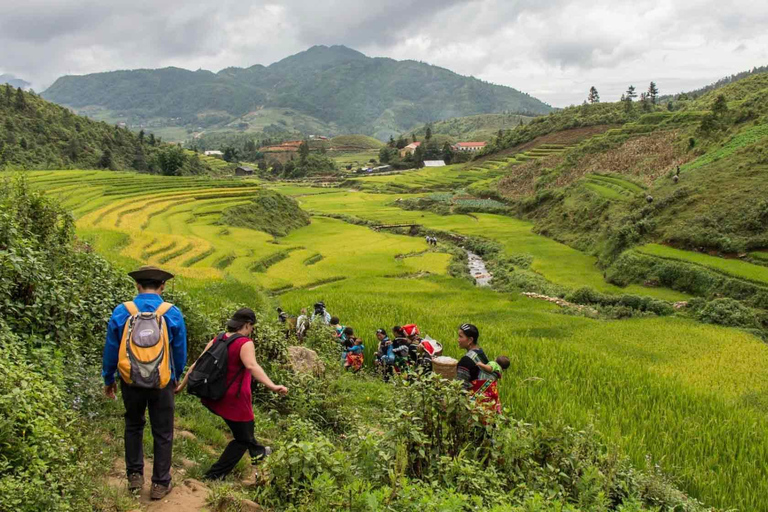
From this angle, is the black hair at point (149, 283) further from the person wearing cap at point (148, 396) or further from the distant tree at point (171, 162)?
the distant tree at point (171, 162)

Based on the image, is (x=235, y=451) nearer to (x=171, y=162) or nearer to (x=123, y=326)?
(x=123, y=326)

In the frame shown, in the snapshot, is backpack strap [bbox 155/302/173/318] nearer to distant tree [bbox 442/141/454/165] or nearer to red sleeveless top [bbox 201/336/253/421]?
red sleeveless top [bbox 201/336/253/421]

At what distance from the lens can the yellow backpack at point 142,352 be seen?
396 cm

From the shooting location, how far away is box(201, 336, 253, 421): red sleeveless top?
446 cm

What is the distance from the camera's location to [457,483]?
4133 mm

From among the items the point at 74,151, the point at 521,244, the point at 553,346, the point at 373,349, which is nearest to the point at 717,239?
the point at 521,244

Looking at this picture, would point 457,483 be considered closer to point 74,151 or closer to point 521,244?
point 521,244

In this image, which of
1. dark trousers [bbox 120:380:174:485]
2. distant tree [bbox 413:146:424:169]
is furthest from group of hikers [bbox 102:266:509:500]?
distant tree [bbox 413:146:424:169]

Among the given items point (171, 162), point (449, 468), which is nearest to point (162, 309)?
point (449, 468)

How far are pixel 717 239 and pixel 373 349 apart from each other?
60.6ft

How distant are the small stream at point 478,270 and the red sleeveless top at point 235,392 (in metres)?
22.1

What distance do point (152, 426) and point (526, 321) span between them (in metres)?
13.4

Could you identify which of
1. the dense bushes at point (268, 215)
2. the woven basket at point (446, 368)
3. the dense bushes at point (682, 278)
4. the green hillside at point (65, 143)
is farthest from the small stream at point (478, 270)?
the green hillside at point (65, 143)

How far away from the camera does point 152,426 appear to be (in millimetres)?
4230
